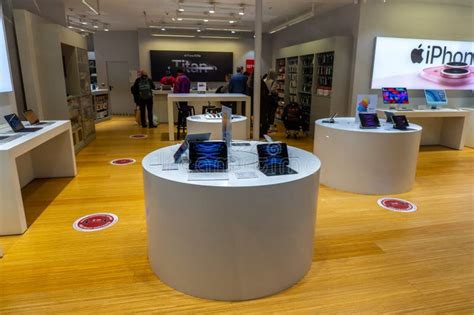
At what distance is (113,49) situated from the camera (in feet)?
36.8

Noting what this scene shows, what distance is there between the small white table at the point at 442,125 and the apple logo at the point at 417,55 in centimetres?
113

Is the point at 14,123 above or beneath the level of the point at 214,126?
above

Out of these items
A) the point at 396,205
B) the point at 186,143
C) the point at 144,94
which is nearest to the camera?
the point at 186,143

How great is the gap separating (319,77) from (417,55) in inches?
80.0

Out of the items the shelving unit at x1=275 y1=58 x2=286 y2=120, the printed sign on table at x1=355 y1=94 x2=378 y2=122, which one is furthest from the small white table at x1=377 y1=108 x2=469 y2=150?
the shelving unit at x1=275 y1=58 x2=286 y2=120

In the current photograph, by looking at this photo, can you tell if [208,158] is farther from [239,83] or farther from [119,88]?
[119,88]

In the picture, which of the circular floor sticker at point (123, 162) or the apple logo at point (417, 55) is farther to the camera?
the apple logo at point (417, 55)

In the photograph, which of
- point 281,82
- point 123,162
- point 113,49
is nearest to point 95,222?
point 123,162

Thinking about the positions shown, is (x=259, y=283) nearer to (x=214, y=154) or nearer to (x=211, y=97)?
(x=214, y=154)

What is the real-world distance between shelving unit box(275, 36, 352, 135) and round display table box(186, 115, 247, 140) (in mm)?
2457

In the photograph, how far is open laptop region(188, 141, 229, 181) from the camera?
2172 millimetres

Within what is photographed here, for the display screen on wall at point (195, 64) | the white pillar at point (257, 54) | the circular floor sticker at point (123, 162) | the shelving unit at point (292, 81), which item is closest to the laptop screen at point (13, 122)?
the circular floor sticker at point (123, 162)

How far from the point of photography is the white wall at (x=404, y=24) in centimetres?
634

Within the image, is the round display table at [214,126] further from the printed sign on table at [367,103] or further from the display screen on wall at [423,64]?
the display screen on wall at [423,64]
